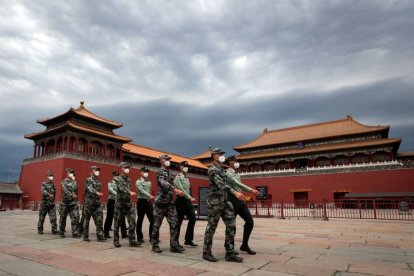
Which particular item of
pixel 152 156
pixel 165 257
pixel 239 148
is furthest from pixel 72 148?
pixel 165 257

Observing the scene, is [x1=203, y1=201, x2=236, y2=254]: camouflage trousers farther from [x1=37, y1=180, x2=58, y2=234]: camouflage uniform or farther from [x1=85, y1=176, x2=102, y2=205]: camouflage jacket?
[x1=37, y1=180, x2=58, y2=234]: camouflage uniform

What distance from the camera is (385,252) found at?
17.5 ft

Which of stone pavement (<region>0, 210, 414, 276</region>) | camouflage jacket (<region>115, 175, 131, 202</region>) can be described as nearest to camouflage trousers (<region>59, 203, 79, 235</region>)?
stone pavement (<region>0, 210, 414, 276</region>)

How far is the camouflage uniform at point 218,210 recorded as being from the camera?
439 cm

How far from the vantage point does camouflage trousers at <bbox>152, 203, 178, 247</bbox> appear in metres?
5.04

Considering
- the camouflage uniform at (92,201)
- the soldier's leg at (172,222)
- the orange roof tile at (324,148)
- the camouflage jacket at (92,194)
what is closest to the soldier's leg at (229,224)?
the soldier's leg at (172,222)

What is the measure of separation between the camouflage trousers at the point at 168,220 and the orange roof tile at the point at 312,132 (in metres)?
30.3

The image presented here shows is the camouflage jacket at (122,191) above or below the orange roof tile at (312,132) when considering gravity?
below

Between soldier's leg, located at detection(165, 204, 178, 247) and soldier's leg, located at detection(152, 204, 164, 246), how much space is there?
4.7 inches

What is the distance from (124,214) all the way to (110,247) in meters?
0.71

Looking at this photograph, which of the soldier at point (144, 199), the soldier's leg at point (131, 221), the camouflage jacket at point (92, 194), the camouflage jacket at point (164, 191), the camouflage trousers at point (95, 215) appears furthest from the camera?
the camouflage jacket at point (92, 194)

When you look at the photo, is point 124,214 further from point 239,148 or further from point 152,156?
point 239,148

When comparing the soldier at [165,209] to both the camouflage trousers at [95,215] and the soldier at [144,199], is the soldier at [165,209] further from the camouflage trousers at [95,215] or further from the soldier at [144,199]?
the camouflage trousers at [95,215]

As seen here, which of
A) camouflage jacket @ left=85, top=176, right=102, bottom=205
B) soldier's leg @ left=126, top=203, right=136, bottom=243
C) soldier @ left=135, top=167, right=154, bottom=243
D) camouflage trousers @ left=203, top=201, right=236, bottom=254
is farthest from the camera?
camouflage jacket @ left=85, top=176, right=102, bottom=205
